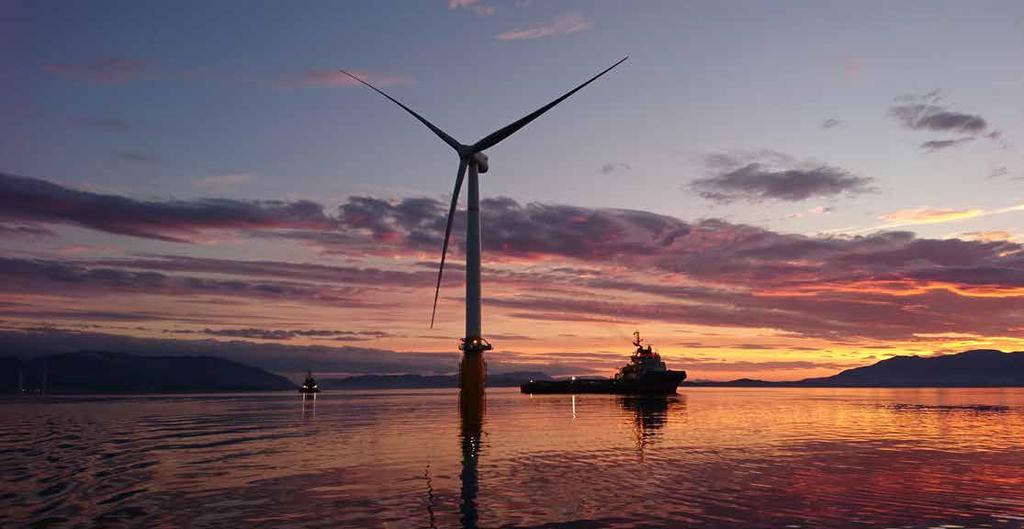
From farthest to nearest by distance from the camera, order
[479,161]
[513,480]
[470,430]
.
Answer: [479,161] < [470,430] < [513,480]

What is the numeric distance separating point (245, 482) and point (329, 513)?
12356mm

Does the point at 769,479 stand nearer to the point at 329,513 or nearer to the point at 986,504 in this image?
the point at 986,504

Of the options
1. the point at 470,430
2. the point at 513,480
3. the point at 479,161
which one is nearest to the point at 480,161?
the point at 479,161

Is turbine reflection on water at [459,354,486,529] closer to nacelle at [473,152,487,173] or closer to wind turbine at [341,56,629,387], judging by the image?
wind turbine at [341,56,629,387]

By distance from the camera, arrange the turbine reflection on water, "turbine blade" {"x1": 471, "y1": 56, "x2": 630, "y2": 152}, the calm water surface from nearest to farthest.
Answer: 1. the calm water surface
2. the turbine reflection on water
3. "turbine blade" {"x1": 471, "y1": 56, "x2": 630, "y2": 152}

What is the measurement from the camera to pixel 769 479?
43344 millimetres

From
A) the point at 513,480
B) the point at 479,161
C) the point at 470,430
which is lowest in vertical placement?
the point at 470,430

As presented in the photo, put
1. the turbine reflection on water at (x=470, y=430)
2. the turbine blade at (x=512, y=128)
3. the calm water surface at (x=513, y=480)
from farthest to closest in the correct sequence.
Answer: the turbine blade at (x=512, y=128), the turbine reflection on water at (x=470, y=430), the calm water surface at (x=513, y=480)

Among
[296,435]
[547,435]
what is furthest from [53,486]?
[547,435]

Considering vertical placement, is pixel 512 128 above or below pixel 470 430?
above

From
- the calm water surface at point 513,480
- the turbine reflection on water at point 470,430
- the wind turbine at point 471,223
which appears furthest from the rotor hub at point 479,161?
the calm water surface at point 513,480

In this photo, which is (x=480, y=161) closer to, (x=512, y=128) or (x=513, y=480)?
(x=512, y=128)

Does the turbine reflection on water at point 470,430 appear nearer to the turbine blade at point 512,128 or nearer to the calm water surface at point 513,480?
the calm water surface at point 513,480

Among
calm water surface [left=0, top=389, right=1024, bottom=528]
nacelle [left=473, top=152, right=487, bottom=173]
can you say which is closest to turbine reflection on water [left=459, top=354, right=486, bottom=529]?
calm water surface [left=0, top=389, right=1024, bottom=528]
